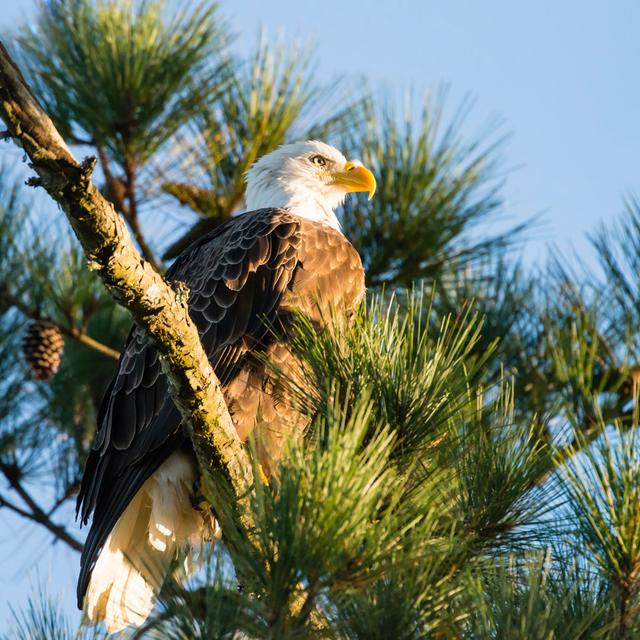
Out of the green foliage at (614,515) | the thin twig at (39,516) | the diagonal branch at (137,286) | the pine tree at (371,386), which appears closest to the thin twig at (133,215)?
the pine tree at (371,386)

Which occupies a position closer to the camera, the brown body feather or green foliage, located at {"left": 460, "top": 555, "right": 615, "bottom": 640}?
green foliage, located at {"left": 460, "top": 555, "right": 615, "bottom": 640}

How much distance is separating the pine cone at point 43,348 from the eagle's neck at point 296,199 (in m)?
1.09

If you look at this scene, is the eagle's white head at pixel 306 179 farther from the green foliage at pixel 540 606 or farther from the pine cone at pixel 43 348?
the green foliage at pixel 540 606

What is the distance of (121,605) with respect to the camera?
11.5 ft

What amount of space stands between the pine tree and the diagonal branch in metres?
0.23

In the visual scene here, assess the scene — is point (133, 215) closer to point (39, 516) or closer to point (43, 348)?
point (43, 348)

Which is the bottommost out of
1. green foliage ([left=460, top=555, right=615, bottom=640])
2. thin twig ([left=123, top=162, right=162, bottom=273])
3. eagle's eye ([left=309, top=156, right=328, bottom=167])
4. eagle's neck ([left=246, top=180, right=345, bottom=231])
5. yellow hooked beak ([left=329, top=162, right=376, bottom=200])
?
green foliage ([left=460, top=555, right=615, bottom=640])

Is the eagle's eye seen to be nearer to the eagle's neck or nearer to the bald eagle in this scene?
the eagle's neck

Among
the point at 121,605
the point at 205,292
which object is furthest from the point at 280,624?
the point at 205,292

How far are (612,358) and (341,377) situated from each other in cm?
200

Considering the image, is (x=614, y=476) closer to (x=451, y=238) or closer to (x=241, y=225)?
(x=241, y=225)

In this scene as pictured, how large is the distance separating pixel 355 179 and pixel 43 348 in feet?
5.35

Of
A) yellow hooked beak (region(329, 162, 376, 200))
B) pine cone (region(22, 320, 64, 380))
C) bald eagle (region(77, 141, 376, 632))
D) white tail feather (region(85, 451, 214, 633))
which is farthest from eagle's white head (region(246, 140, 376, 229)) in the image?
white tail feather (region(85, 451, 214, 633))

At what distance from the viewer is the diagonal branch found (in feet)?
6.56
